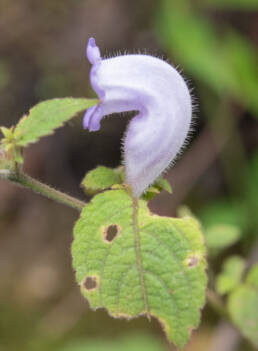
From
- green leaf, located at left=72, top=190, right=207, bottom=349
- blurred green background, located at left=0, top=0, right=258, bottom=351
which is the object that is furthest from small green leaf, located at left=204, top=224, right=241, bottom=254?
blurred green background, located at left=0, top=0, right=258, bottom=351

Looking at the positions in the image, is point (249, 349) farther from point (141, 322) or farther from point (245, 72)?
point (245, 72)

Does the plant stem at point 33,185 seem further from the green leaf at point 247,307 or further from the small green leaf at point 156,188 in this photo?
the green leaf at point 247,307

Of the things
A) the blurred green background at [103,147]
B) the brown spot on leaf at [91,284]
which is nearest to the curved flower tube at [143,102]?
the brown spot on leaf at [91,284]

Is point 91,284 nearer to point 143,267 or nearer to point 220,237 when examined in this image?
point 143,267

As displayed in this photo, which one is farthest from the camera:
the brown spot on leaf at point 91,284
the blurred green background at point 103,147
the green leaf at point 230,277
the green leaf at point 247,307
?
the blurred green background at point 103,147

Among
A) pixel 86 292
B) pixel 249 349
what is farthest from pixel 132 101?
pixel 249 349

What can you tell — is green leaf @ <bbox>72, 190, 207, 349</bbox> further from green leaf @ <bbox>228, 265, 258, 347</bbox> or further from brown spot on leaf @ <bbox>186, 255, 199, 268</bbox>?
green leaf @ <bbox>228, 265, 258, 347</bbox>
